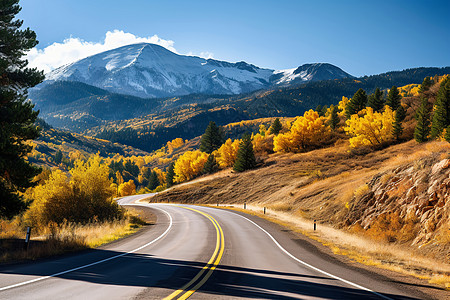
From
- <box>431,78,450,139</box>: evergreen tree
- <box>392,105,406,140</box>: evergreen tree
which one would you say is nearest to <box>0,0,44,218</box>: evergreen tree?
<box>431,78,450,139</box>: evergreen tree

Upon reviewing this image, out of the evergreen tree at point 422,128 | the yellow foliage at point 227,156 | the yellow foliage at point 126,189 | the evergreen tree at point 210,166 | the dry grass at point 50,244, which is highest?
the evergreen tree at point 422,128

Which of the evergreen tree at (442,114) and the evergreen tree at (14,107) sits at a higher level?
the evergreen tree at (442,114)

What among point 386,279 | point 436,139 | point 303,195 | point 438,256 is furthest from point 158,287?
point 436,139

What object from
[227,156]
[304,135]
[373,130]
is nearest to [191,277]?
[373,130]

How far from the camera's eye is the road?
22.8 feet

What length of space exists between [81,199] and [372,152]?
51.7 m

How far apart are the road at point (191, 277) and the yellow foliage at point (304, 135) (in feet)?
198

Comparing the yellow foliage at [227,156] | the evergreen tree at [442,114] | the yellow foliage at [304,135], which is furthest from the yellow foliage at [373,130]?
the yellow foliage at [227,156]

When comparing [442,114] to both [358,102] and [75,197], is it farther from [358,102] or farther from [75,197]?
[75,197]

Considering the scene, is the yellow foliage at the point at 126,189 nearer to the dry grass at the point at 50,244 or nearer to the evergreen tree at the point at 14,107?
the dry grass at the point at 50,244

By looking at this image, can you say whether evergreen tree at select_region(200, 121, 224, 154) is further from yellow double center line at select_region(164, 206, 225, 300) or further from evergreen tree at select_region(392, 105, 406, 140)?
yellow double center line at select_region(164, 206, 225, 300)

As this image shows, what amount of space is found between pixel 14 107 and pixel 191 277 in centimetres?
1235

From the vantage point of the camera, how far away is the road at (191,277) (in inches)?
273

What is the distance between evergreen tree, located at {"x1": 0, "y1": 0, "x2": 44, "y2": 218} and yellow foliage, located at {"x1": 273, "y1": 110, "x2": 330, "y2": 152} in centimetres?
6288
